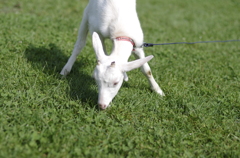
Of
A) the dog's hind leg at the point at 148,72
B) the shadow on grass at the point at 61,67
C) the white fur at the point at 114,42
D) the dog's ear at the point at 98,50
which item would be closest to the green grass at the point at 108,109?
the shadow on grass at the point at 61,67

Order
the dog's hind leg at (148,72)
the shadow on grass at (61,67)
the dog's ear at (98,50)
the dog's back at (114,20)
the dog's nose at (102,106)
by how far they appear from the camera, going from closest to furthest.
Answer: the dog's nose at (102,106)
the dog's ear at (98,50)
the shadow on grass at (61,67)
the dog's back at (114,20)
the dog's hind leg at (148,72)

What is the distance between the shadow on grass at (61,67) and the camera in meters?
3.77

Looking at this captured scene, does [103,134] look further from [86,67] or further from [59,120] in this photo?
[86,67]

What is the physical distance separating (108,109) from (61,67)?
5.09 ft

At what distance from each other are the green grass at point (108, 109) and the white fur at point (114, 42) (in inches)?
11.5

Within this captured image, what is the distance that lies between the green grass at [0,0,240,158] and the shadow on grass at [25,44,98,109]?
0.05 feet

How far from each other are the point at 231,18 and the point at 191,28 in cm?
316

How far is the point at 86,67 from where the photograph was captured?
15.8ft

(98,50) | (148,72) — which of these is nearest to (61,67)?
(98,50)

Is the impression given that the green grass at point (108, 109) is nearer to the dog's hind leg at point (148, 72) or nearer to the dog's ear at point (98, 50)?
the dog's hind leg at point (148, 72)

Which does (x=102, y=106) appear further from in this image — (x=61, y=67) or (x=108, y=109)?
(x=61, y=67)

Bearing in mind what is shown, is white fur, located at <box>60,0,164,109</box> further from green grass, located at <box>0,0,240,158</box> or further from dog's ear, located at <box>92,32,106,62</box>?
green grass, located at <box>0,0,240,158</box>

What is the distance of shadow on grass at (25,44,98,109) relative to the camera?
377cm

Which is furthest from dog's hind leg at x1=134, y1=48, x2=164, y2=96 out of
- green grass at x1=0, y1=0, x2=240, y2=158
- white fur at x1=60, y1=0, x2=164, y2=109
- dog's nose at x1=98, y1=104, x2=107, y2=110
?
dog's nose at x1=98, y1=104, x2=107, y2=110
